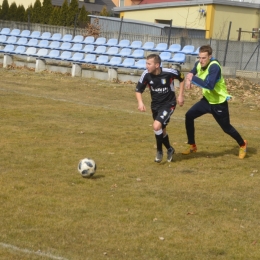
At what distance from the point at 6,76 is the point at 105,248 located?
677 inches

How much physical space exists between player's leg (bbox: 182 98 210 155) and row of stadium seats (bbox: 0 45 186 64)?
11.7m

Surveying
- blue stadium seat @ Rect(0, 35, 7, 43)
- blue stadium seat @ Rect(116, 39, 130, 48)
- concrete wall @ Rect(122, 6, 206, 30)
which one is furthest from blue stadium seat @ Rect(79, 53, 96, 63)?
concrete wall @ Rect(122, 6, 206, 30)

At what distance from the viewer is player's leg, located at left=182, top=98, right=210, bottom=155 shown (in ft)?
34.5

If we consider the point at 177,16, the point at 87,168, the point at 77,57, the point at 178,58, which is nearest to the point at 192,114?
the point at 87,168

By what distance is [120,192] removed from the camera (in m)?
8.30

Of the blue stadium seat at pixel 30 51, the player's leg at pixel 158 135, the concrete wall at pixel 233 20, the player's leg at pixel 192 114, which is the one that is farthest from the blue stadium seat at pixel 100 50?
the player's leg at pixel 158 135

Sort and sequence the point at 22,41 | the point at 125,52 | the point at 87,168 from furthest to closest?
the point at 22,41, the point at 125,52, the point at 87,168

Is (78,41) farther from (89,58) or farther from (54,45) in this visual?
(89,58)

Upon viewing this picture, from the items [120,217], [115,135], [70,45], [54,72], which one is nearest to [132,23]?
[70,45]

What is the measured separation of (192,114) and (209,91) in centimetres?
49

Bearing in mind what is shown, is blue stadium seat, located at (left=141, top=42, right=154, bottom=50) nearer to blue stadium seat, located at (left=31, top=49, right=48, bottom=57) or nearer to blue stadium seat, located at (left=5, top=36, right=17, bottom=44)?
blue stadium seat, located at (left=31, top=49, right=48, bottom=57)

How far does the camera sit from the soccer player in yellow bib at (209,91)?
9883mm

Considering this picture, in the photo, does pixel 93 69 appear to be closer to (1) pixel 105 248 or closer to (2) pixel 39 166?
(2) pixel 39 166

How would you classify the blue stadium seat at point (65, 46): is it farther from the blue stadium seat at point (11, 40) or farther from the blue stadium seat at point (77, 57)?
the blue stadium seat at point (11, 40)
